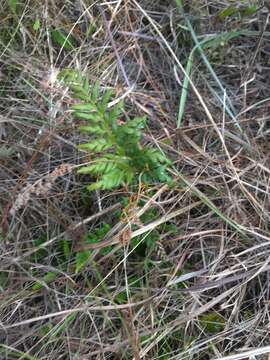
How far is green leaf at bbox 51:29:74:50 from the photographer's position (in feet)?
6.97

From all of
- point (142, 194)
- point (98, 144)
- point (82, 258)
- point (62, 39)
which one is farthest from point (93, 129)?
point (62, 39)

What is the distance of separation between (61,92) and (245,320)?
2.94 feet

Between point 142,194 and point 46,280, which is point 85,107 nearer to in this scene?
point 142,194

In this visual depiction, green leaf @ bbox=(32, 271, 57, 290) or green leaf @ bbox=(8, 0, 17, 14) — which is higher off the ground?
green leaf @ bbox=(8, 0, 17, 14)

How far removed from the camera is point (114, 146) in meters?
1.74

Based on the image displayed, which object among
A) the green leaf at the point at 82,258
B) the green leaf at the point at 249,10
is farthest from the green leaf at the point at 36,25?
the green leaf at the point at 82,258

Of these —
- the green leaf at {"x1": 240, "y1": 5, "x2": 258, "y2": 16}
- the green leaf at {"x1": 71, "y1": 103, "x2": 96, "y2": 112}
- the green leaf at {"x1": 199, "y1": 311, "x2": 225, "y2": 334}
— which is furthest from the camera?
the green leaf at {"x1": 240, "y1": 5, "x2": 258, "y2": 16}

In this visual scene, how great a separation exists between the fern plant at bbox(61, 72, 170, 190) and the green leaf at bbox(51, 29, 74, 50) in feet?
1.37

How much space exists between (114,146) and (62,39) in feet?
1.89

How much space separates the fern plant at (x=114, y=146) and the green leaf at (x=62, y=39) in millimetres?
417

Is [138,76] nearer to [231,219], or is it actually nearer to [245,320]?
[231,219]

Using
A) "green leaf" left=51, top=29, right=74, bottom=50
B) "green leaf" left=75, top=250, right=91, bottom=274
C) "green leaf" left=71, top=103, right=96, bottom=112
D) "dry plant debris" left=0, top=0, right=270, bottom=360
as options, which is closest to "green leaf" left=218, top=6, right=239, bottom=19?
"dry plant debris" left=0, top=0, right=270, bottom=360

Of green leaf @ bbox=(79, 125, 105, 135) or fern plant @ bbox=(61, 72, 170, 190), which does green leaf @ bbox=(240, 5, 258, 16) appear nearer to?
fern plant @ bbox=(61, 72, 170, 190)

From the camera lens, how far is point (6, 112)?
207 centimetres
